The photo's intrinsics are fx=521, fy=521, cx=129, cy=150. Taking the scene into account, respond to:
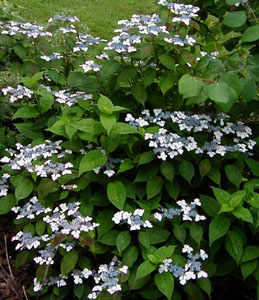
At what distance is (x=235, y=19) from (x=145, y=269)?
1488 millimetres

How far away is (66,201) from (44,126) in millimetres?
619

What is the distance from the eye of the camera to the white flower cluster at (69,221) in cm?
271

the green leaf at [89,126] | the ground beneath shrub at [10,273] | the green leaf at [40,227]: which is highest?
the green leaf at [89,126]

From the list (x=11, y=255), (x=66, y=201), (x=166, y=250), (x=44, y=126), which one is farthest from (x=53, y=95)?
(x=166, y=250)

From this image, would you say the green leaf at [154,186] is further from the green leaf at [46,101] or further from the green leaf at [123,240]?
the green leaf at [46,101]

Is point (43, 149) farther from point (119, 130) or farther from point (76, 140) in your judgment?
point (119, 130)

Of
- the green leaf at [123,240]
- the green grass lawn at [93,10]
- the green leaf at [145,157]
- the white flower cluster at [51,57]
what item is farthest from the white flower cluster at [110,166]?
the green grass lawn at [93,10]

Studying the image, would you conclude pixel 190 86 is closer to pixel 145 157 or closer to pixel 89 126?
pixel 145 157

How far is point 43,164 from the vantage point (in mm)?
3010

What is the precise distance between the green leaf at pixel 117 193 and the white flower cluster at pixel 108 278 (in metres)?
0.30

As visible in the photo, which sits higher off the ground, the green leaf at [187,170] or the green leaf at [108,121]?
the green leaf at [108,121]

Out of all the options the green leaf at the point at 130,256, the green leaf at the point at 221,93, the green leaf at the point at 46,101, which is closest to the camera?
the green leaf at the point at 221,93

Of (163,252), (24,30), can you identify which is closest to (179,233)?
(163,252)

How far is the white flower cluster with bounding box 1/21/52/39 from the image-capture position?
3404 millimetres
